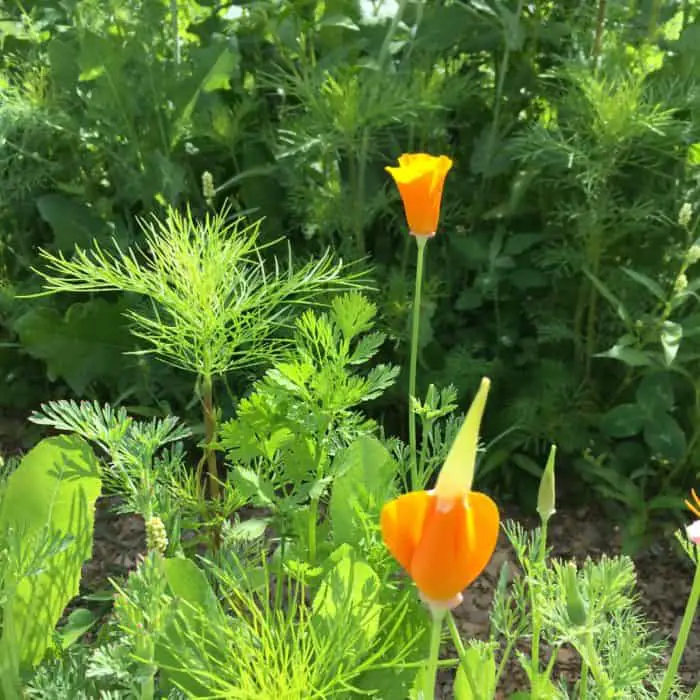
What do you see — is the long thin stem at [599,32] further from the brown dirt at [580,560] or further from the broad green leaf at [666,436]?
the brown dirt at [580,560]

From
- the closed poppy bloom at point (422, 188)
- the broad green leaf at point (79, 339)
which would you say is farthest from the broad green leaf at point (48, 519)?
the broad green leaf at point (79, 339)

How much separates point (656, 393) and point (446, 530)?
3.56 feet

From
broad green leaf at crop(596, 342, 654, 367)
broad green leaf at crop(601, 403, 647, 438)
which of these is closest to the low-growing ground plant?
broad green leaf at crop(596, 342, 654, 367)

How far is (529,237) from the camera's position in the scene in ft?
5.39

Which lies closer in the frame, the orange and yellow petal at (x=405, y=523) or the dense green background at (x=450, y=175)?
the orange and yellow petal at (x=405, y=523)

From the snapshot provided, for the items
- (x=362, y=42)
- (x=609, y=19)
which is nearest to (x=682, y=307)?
(x=609, y=19)

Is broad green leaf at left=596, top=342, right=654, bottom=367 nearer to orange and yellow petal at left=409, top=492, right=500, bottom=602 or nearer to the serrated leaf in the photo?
the serrated leaf

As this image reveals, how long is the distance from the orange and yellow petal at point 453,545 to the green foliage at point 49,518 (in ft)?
1.56

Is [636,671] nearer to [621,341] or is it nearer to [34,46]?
[621,341]

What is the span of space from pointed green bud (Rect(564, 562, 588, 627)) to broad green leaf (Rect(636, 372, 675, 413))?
87 cm

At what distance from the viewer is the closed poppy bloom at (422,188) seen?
2.94ft

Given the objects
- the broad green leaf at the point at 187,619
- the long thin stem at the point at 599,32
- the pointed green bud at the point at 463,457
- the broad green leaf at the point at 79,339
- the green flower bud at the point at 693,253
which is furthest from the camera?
the broad green leaf at the point at 79,339

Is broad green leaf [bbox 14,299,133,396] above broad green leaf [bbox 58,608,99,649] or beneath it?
beneath

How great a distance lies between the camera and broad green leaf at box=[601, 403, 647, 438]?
1533 mm
